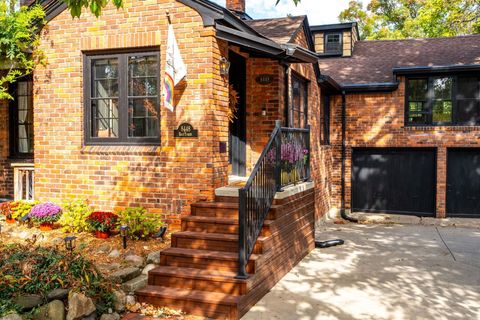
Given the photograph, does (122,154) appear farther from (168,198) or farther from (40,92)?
(40,92)

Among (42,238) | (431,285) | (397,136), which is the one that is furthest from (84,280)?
(397,136)

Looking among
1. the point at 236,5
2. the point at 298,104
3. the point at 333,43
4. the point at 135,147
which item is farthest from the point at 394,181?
the point at 135,147

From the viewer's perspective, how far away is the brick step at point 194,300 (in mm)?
5238

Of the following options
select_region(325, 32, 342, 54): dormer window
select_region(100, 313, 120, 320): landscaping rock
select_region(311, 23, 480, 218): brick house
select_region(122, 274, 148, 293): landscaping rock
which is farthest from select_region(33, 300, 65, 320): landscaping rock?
select_region(325, 32, 342, 54): dormer window

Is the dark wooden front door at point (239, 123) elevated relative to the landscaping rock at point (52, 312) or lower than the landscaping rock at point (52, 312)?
elevated

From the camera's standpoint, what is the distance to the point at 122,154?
748cm

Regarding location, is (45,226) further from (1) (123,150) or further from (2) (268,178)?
(2) (268,178)

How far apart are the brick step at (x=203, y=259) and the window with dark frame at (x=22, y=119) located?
523 cm

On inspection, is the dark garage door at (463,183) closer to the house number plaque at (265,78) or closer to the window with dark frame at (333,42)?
the window with dark frame at (333,42)

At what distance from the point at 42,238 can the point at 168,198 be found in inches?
75.5

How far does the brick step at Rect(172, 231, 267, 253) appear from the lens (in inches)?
240

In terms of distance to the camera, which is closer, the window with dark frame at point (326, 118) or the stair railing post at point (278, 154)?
the stair railing post at point (278, 154)

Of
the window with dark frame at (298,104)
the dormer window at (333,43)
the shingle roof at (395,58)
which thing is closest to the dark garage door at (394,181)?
the shingle roof at (395,58)

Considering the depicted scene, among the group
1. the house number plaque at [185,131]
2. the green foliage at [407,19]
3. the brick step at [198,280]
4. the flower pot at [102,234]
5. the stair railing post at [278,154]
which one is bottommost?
the brick step at [198,280]
